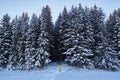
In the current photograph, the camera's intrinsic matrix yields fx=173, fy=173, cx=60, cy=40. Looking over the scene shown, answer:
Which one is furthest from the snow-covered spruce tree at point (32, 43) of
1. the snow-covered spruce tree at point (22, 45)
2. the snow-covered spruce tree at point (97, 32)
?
the snow-covered spruce tree at point (97, 32)

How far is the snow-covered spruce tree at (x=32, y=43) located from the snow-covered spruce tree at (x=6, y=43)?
17.1 feet

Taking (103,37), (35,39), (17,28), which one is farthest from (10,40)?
(103,37)

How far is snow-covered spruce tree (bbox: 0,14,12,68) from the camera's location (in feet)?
117

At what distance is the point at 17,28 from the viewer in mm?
39438

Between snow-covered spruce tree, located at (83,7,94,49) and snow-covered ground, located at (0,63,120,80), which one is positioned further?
snow-covered spruce tree, located at (83,7,94,49)

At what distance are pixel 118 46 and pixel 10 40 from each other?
936 inches

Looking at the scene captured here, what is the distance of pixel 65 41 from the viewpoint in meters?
35.1

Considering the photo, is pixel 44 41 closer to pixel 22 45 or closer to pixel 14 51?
pixel 22 45

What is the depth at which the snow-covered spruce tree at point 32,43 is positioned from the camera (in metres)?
31.4

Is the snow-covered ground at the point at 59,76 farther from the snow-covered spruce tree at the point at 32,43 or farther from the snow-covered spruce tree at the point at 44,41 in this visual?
the snow-covered spruce tree at the point at 32,43

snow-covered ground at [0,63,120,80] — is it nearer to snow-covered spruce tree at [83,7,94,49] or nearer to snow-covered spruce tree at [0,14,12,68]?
snow-covered spruce tree at [83,7,94,49]

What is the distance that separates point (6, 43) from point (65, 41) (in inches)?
495

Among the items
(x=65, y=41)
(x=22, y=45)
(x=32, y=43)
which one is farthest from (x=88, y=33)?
(x=22, y=45)

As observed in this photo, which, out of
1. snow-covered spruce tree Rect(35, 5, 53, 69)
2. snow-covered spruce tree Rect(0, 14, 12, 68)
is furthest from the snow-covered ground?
snow-covered spruce tree Rect(0, 14, 12, 68)
